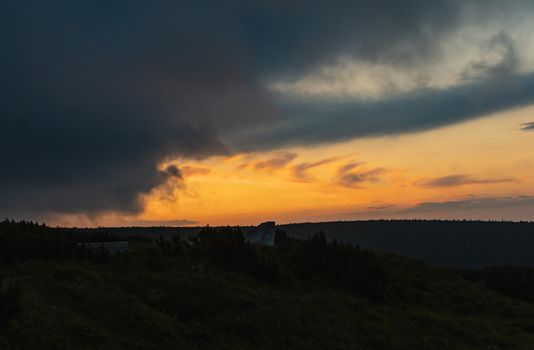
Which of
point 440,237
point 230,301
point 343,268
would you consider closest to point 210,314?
point 230,301

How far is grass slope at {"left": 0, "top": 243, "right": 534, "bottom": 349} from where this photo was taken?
52.7ft

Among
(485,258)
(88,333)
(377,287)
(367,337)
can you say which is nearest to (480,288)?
(377,287)

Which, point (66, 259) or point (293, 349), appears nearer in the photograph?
point (293, 349)

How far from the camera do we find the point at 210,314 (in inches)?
784

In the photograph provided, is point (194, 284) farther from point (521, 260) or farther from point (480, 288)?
point (521, 260)

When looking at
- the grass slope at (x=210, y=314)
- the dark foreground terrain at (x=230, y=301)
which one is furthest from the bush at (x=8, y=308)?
the grass slope at (x=210, y=314)

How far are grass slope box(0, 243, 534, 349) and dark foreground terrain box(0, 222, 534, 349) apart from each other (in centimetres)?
6

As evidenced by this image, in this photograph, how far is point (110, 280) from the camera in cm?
2167

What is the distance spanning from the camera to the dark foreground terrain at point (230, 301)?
16.6 metres

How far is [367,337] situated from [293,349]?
4.27 metres

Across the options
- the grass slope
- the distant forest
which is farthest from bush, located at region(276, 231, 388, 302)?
the distant forest

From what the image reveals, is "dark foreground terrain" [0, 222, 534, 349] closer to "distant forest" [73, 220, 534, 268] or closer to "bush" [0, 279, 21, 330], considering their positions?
"bush" [0, 279, 21, 330]

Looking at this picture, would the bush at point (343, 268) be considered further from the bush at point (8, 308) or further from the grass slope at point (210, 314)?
the bush at point (8, 308)

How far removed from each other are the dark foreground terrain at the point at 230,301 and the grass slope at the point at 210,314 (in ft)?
0.20
